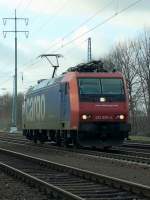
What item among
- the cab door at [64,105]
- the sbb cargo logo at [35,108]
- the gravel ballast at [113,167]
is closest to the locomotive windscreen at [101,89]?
the cab door at [64,105]

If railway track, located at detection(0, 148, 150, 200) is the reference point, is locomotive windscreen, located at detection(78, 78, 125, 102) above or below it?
above

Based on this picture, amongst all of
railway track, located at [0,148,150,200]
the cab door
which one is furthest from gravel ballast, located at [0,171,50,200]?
the cab door

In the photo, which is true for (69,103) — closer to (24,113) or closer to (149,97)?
(24,113)

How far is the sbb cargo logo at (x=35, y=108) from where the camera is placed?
33.4 m

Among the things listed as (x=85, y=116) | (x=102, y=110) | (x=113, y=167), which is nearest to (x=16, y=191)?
(x=113, y=167)

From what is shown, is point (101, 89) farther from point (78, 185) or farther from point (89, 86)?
point (78, 185)

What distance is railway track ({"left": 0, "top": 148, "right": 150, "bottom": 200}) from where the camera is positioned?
11.6m

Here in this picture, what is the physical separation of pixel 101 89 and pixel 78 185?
1346cm

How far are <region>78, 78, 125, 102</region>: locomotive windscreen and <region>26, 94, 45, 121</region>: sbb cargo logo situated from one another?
22.3 ft

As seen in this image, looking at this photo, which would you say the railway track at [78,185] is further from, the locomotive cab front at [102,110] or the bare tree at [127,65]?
the bare tree at [127,65]

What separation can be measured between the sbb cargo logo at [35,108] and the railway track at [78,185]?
14927 mm

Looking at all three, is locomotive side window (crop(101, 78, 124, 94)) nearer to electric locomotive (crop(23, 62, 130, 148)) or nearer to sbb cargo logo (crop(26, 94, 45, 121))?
electric locomotive (crop(23, 62, 130, 148))

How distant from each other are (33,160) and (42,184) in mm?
7858

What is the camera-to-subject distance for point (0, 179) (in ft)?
51.0
